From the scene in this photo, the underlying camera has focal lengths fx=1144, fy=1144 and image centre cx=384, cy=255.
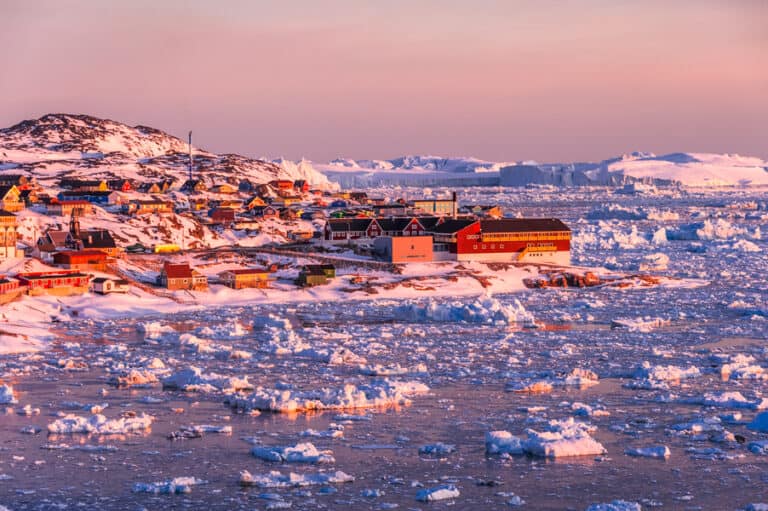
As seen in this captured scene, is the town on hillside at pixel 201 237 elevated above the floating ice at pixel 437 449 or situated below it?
above

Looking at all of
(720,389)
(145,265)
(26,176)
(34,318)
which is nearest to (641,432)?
(720,389)

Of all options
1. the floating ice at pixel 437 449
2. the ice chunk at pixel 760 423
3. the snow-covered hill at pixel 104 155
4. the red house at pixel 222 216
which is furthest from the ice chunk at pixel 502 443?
the snow-covered hill at pixel 104 155

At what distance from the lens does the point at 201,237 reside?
59719 mm

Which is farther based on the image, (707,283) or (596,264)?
→ (596,264)

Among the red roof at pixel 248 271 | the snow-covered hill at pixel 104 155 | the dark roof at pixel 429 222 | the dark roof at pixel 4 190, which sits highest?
the snow-covered hill at pixel 104 155

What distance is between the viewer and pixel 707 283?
154ft

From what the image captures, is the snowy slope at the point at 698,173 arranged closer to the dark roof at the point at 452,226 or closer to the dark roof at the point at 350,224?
the dark roof at the point at 350,224

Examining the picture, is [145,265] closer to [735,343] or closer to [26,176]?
[735,343]

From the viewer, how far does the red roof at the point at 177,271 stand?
43844mm

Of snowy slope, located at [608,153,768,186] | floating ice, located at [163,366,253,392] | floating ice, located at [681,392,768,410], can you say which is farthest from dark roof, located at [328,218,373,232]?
snowy slope, located at [608,153,768,186]

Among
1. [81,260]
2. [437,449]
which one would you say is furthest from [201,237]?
[437,449]

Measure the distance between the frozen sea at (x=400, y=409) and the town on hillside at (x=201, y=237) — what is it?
214 inches

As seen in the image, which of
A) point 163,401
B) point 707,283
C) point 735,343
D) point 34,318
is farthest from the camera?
point 707,283

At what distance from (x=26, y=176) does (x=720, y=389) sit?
62999mm
